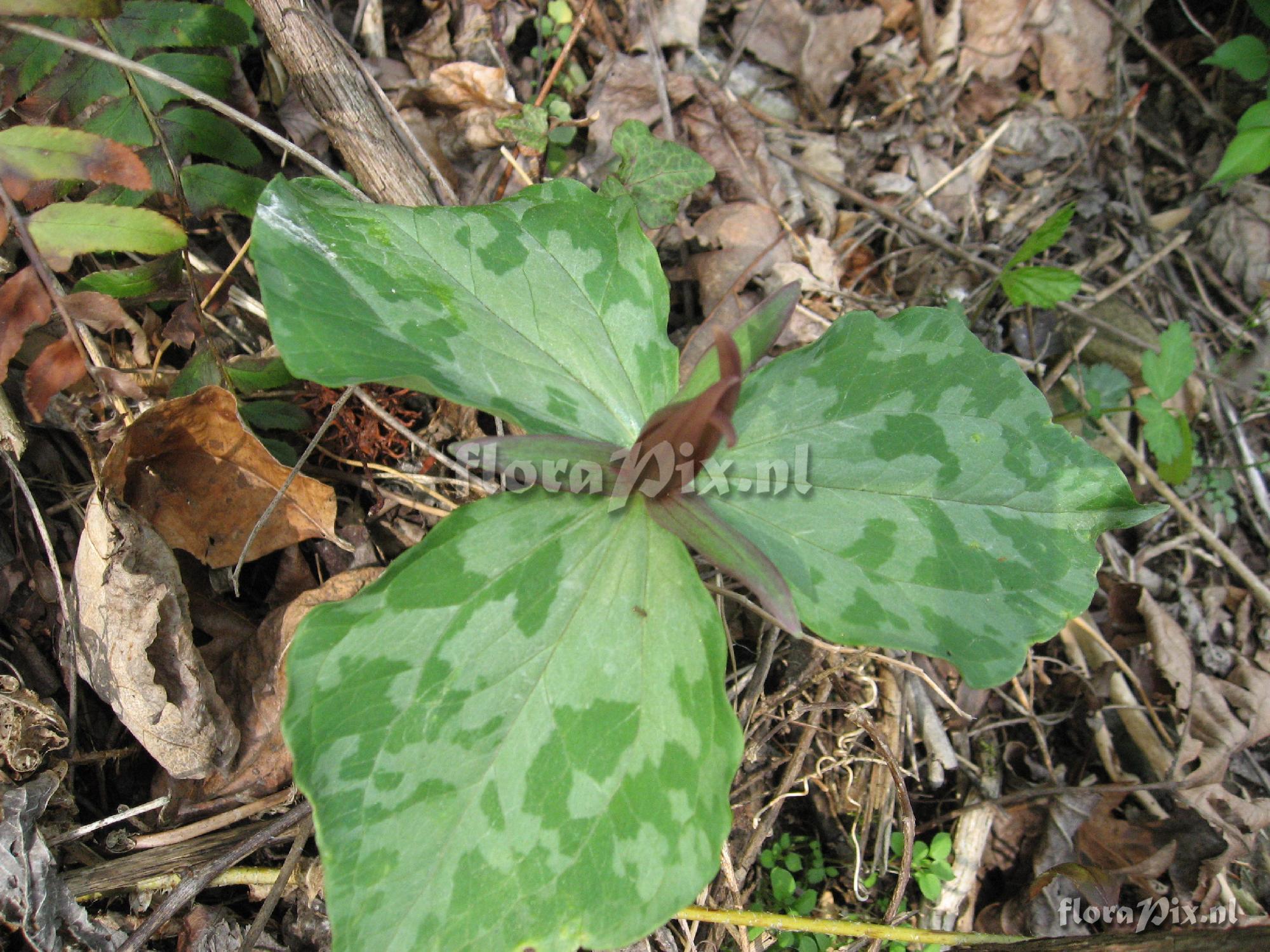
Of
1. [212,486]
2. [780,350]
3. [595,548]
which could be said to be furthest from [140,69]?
[780,350]

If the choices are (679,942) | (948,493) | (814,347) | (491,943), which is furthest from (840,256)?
(491,943)

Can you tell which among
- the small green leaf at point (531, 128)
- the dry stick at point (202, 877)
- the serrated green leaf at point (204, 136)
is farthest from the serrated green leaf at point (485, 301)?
the dry stick at point (202, 877)

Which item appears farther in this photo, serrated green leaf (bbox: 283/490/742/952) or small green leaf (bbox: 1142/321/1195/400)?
small green leaf (bbox: 1142/321/1195/400)

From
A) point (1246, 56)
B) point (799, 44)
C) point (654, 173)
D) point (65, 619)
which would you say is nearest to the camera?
point (65, 619)

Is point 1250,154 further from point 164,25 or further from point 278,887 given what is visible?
point 278,887

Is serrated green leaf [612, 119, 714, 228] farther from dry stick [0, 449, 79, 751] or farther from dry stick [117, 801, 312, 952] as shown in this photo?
dry stick [117, 801, 312, 952]

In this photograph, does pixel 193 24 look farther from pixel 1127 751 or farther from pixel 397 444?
pixel 1127 751

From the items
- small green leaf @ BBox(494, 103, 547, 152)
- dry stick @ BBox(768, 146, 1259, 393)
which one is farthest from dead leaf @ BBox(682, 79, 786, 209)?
small green leaf @ BBox(494, 103, 547, 152)
